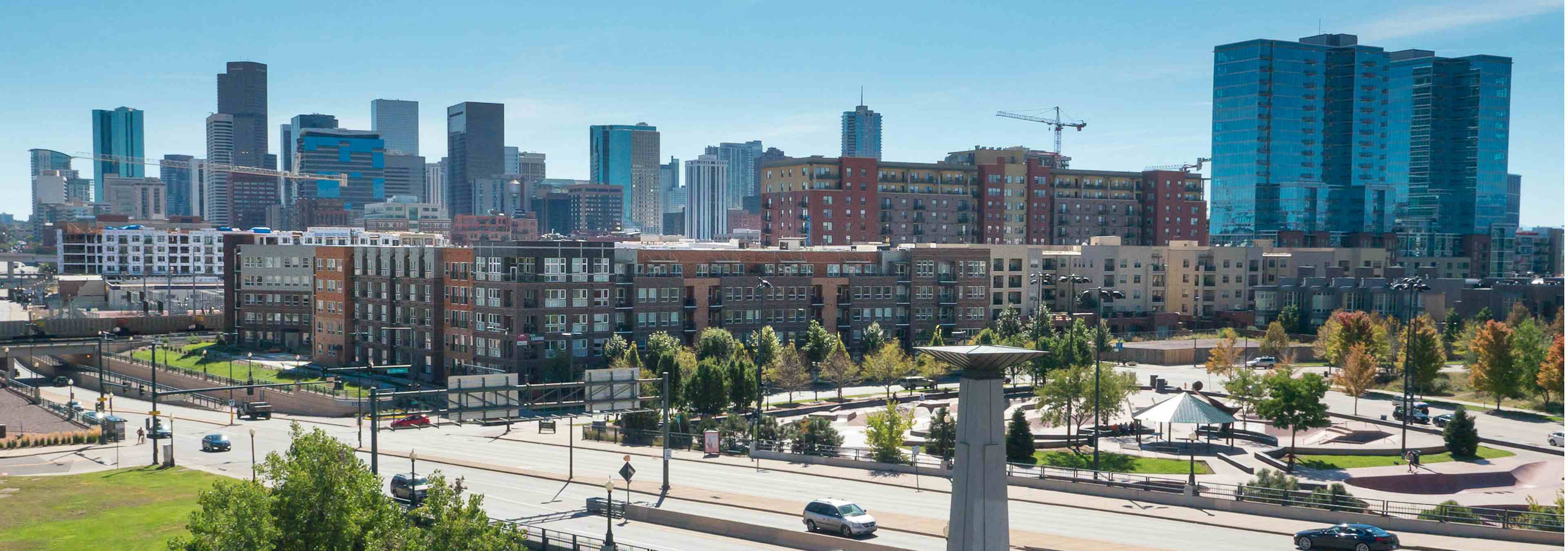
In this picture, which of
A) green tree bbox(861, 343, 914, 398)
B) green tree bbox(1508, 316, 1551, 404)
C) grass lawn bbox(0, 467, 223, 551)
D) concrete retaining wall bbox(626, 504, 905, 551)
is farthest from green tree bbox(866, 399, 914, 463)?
green tree bbox(1508, 316, 1551, 404)

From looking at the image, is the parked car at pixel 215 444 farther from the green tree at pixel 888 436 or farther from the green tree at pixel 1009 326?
the green tree at pixel 1009 326

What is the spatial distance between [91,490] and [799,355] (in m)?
53.7

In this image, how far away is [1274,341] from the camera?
116 m

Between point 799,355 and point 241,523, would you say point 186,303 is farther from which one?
point 241,523

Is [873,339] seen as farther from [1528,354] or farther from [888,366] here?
[1528,354]

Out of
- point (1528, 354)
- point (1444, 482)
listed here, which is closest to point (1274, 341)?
point (1528, 354)

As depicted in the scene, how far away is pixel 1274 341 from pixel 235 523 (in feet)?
344

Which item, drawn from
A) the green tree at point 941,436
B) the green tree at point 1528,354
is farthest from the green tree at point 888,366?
the green tree at point 1528,354

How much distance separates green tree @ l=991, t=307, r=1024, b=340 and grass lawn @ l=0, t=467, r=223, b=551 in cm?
7113

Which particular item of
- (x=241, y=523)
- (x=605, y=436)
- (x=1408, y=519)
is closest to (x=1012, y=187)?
(x=605, y=436)

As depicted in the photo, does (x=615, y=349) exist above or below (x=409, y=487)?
above

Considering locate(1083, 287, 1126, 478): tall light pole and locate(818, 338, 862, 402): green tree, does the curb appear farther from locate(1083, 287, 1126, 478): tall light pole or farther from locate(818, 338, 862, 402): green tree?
locate(818, 338, 862, 402): green tree

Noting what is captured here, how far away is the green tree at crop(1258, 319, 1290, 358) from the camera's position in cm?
11612

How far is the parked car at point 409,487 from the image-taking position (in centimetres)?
5422
